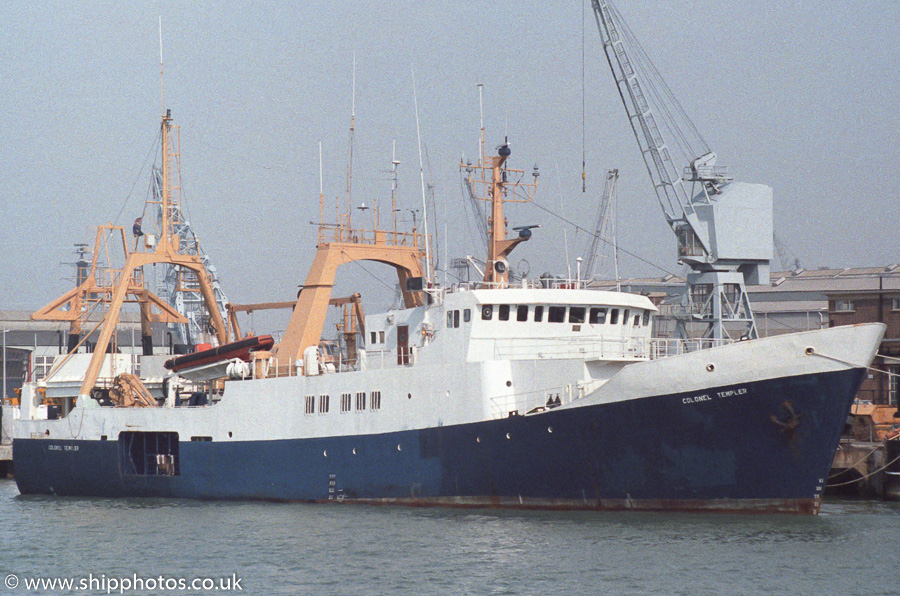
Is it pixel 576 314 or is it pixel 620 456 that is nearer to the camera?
pixel 620 456

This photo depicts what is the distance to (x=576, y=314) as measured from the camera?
30125 millimetres

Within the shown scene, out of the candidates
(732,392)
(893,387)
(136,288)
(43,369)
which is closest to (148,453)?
(136,288)

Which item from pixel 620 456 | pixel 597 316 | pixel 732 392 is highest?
pixel 597 316

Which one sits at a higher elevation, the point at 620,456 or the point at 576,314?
the point at 576,314

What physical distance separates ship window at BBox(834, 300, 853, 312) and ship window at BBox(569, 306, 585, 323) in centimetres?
1742

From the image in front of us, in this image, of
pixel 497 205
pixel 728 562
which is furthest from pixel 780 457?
pixel 497 205

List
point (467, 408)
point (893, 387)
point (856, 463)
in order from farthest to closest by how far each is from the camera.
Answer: point (893, 387) < point (856, 463) < point (467, 408)

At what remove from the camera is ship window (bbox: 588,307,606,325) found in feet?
99.5

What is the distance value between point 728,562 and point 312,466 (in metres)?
13.8


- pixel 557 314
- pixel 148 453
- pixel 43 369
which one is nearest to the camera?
pixel 557 314

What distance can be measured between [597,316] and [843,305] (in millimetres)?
17172

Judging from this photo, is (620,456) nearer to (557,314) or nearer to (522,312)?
(557,314)

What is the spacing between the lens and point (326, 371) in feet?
109

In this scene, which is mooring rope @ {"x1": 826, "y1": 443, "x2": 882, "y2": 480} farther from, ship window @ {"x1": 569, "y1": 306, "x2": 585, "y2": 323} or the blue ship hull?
ship window @ {"x1": 569, "y1": 306, "x2": 585, "y2": 323}
